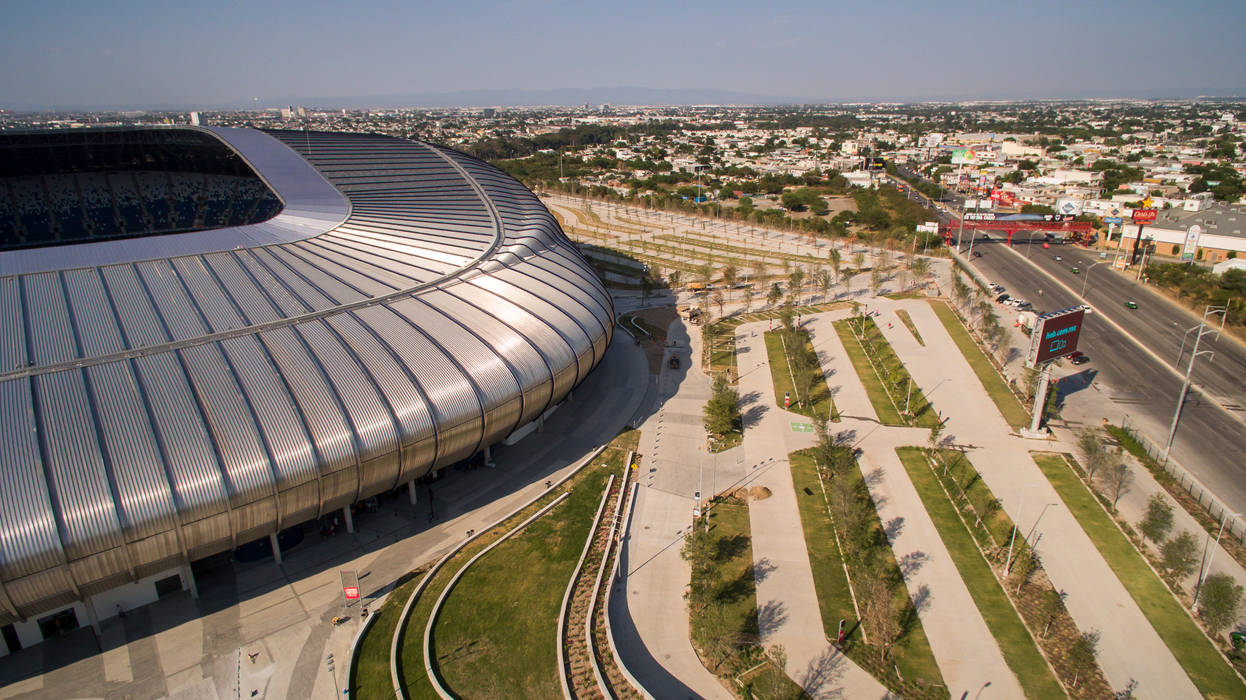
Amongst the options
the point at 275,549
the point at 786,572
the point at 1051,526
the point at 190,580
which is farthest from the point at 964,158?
the point at 190,580

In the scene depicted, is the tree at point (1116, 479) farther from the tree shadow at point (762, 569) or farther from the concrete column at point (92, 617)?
the concrete column at point (92, 617)

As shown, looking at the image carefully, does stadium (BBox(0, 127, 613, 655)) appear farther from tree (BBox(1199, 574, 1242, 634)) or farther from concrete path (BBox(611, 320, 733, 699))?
tree (BBox(1199, 574, 1242, 634))

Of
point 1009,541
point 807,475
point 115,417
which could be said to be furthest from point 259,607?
point 1009,541

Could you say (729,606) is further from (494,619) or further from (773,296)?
(773,296)

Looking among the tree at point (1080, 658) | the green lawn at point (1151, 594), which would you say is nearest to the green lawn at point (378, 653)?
the tree at point (1080, 658)

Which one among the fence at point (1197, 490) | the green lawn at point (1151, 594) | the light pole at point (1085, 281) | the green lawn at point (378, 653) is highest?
the light pole at point (1085, 281)

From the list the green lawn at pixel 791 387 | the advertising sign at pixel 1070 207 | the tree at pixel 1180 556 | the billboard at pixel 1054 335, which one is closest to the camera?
the tree at pixel 1180 556
